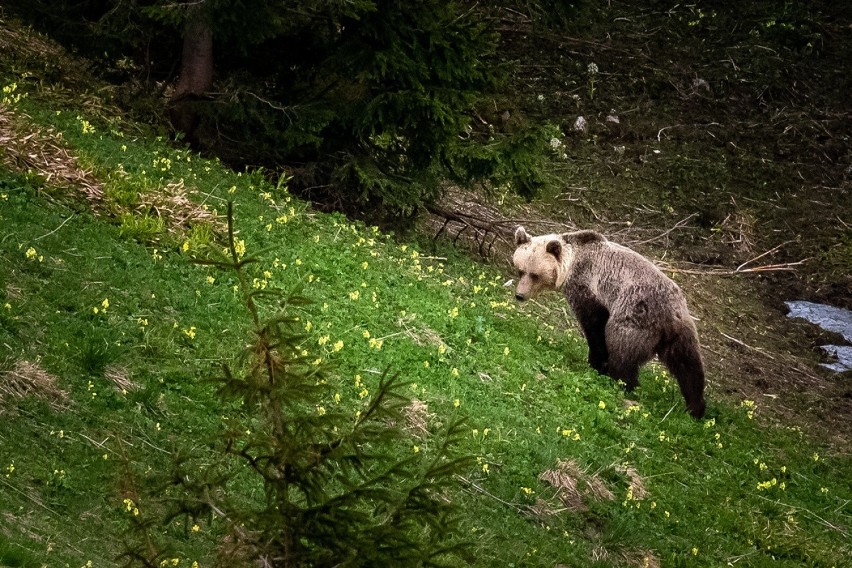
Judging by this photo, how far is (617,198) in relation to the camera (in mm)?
17547

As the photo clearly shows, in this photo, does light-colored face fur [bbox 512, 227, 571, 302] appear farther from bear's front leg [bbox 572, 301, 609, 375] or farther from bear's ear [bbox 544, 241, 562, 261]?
bear's front leg [bbox 572, 301, 609, 375]

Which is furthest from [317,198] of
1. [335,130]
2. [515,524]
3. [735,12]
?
[735,12]

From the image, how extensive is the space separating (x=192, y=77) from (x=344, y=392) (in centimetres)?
553

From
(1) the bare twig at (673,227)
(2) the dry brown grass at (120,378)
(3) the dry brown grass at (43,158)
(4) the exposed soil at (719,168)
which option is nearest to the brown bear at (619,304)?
(4) the exposed soil at (719,168)

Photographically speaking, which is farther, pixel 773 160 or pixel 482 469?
pixel 773 160

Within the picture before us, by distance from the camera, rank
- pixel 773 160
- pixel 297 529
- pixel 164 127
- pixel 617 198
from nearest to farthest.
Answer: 1. pixel 297 529
2. pixel 164 127
3. pixel 617 198
4. pixel 773 160

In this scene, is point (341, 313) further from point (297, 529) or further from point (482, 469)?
point (297, 529)

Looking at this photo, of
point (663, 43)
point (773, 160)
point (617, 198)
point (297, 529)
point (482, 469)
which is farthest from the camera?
point (663, 43)

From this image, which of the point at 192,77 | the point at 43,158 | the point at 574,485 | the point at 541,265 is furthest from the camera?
the point at 192,77

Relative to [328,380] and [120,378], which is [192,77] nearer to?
[328,380]

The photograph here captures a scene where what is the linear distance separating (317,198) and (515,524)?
6.23m

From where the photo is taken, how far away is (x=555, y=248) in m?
11.8

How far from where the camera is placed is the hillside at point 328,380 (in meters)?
6.44

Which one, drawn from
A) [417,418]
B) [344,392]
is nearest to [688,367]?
[417,418]
